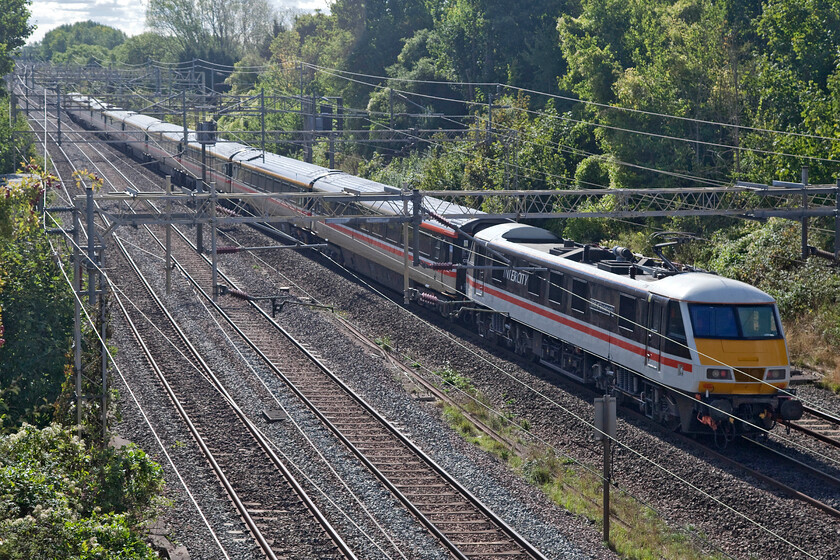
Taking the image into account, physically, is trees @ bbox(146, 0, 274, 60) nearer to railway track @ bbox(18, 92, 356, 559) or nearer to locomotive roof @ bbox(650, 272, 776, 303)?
railway track @ bbox(18, 92, 356, 559)

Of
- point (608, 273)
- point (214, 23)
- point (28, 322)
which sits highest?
point (214, 23)

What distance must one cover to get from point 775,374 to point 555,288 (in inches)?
209

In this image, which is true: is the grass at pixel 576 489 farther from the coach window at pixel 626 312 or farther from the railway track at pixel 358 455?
the coach window at pixel 626 312

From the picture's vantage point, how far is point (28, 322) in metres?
18.3

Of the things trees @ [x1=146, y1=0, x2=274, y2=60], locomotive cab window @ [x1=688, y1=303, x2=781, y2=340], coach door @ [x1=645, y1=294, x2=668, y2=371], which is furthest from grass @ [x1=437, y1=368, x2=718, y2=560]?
trees @ [x1=146, y1=0, x2=274, y2=60]

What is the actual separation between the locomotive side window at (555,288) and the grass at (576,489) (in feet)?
8.86

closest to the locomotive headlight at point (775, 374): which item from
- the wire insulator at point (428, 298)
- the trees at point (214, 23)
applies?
the wire insulator at point (428, 298)

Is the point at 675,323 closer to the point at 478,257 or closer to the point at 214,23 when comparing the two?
the point at 478,257

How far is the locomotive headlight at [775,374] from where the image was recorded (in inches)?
662

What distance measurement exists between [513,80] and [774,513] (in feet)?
127

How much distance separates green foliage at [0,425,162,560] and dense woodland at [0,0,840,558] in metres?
0.03

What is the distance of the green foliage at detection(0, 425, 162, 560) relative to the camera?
35.7 feet

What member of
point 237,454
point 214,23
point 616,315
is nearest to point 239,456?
point 237,454

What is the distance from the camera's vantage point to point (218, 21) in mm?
99125
